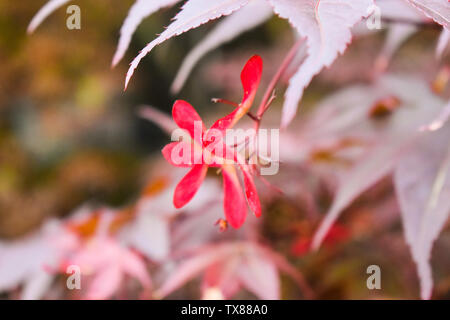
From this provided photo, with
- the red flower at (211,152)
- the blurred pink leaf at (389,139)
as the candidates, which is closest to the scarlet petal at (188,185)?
the red flower at (211,152)

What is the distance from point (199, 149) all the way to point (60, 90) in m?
0.96

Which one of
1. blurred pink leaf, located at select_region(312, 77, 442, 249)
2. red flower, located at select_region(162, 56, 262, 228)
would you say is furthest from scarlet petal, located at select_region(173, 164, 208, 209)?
blurred pink leaf, located at select_region(312, 77, 442, 249)

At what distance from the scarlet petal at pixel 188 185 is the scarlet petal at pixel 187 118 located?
0.06 ft

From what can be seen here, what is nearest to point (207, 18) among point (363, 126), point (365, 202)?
point (363, 126)

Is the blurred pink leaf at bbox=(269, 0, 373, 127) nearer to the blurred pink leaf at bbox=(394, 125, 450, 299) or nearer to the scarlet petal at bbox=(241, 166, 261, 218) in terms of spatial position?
the scarlet petal at bbox=(241, 166, 261, 218)

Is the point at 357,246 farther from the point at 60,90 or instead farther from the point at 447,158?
the point at 60,90

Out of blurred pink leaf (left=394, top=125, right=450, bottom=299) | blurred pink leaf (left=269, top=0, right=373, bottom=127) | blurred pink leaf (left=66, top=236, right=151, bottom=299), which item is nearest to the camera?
blurred pink leaf (left=269, top=0, right=373, bottom=127)

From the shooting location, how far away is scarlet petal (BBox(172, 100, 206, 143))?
25 centimetres

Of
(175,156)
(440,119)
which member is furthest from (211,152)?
(440,119)

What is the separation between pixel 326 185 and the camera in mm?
625

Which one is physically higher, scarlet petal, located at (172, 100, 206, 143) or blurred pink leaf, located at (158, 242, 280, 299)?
scarlet petal, located at (172, 100, 206, 143)

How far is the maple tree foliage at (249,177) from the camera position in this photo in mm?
249

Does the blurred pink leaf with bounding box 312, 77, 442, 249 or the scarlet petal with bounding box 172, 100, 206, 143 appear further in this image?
the blurred pink leaf with bounding box 312, 77, 442, 249

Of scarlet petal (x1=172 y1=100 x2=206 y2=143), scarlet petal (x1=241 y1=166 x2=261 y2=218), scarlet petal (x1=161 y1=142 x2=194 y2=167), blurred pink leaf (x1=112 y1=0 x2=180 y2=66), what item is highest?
blurred pink leaf (x1=112 y1=0 x2=180 y2=66)
